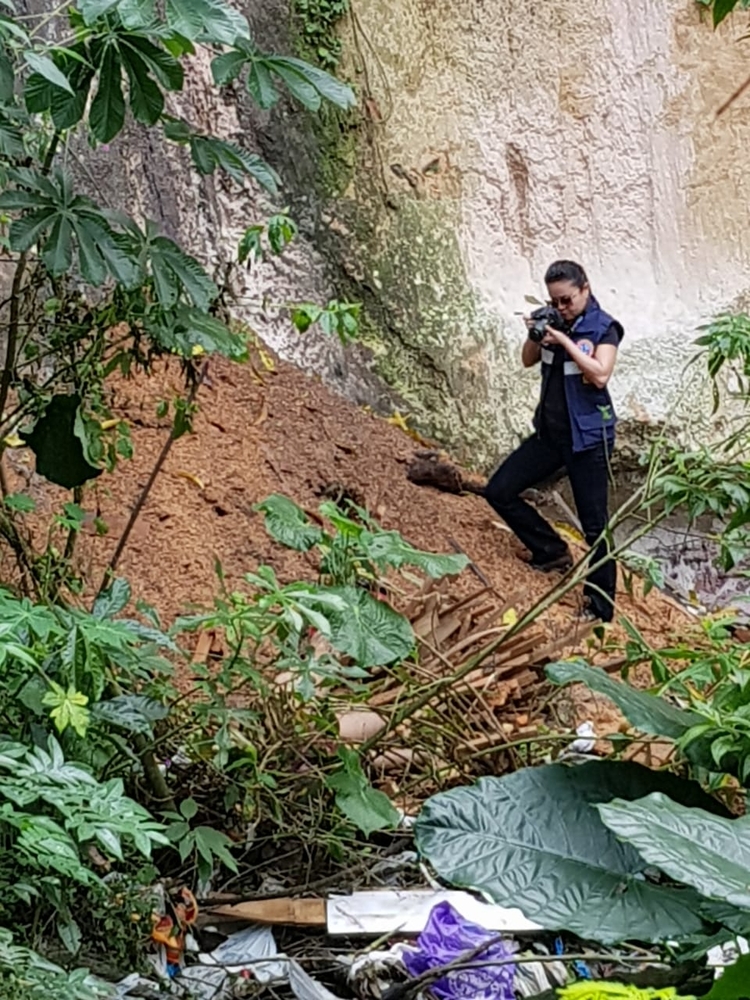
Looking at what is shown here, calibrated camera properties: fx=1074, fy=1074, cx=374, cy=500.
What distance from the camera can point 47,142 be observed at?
7.98 feet

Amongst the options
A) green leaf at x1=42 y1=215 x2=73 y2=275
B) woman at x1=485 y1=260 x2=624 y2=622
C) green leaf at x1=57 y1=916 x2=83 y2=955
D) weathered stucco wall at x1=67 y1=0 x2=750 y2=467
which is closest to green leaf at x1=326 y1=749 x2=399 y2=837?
green leaf at x1=57 y1=916 x2=83 y2=955

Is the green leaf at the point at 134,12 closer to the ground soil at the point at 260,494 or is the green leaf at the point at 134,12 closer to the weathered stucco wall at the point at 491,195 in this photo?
the ground soil at the point at 260,494

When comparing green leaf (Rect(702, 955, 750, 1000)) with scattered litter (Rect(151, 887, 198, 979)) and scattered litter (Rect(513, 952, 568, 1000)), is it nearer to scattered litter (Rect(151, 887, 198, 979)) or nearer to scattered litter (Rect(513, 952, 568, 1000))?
scattered litter (Rect(513, 952, 568, 1000))

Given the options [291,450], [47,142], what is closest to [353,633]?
[47,142]

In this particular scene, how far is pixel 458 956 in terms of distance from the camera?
1950 mm

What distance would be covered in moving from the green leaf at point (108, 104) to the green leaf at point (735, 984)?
5.10 ft

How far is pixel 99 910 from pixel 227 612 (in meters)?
0.59

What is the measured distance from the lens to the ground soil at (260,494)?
12.0ft

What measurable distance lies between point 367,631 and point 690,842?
2.50 ft

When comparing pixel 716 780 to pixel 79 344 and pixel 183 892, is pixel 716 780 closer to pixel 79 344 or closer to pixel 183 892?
pixel 183 892

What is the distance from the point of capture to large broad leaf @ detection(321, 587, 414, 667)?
1908 millimetres

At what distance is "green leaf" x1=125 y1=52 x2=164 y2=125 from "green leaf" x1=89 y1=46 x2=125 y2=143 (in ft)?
0.07

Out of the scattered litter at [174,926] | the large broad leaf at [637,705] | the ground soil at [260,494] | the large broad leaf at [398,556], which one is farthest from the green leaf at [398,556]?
the ground soil at [260,494]

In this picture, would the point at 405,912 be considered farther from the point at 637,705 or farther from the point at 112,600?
the point at 112,600
